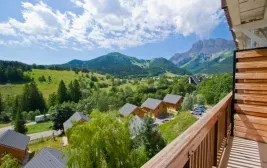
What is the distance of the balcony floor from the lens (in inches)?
110

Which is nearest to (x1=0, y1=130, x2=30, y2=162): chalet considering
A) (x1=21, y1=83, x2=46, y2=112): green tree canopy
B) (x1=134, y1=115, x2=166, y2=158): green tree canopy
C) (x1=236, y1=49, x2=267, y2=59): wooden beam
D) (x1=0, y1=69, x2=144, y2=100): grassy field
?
(x1=134, y1=115, x2=166, y2=158): green tree canopy

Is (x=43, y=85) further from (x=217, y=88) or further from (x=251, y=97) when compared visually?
(x=251, y=97)

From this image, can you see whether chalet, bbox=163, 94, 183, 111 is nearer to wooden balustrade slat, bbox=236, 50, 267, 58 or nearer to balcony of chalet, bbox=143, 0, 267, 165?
balcony of chalet, bbox=143, 0, 267, 165

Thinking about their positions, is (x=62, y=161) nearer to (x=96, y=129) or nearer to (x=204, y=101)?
(x=96, y=129)

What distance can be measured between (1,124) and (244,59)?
47304 millimetres

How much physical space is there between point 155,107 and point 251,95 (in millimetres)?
30729

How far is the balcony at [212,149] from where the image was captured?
1.06 meters

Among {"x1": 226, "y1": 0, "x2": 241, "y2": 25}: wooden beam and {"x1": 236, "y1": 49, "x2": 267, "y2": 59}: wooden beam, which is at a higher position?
{"x1": 226, "y1": 0, "x2": 241, "y2": 25}: wooden beam

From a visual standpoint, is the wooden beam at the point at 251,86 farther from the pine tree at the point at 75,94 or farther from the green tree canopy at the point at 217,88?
the pine tree at the point at 75,94

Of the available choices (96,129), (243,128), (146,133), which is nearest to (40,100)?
(146,133)

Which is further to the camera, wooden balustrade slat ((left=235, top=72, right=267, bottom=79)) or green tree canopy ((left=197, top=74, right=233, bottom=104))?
green tree canopy ((left=197, top=74, right=233, bottom=104))

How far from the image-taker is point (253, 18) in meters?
3.92

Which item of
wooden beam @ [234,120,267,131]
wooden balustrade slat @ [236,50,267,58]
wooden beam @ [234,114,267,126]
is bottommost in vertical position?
wooden beam @ [234,120,267,131]

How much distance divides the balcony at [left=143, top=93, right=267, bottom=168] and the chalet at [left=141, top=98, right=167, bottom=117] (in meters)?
30.3
